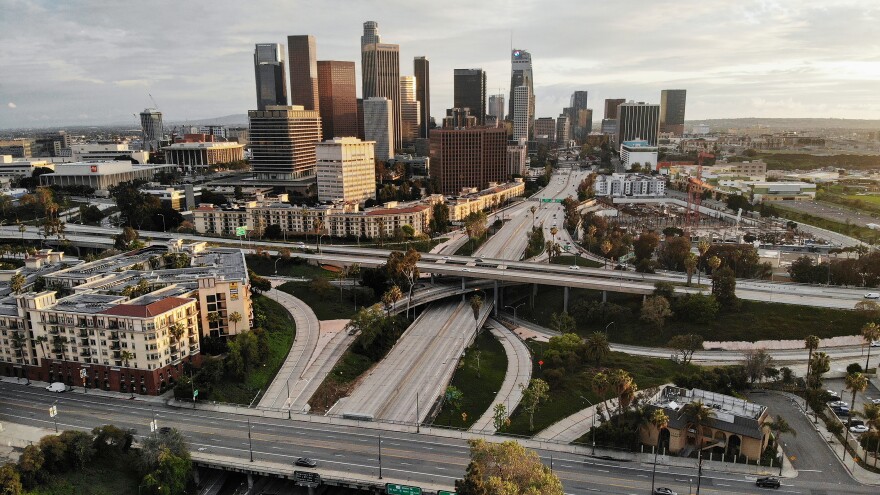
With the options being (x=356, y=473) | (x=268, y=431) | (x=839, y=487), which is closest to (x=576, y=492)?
(x=356, y=473)

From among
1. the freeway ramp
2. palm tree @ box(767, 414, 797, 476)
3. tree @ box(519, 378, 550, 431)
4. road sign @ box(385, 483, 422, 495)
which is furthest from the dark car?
the freeway ramp

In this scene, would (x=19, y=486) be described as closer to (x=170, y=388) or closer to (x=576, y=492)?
(x=170, y=388)

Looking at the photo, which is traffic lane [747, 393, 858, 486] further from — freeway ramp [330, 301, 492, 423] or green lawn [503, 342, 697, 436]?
freeway ramp [330, 301, 492, 423]

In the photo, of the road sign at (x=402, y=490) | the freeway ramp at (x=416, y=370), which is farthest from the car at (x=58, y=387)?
the road sign at (x=402, y=490)

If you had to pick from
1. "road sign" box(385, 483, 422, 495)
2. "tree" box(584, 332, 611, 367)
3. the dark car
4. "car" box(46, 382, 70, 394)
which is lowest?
the dark car

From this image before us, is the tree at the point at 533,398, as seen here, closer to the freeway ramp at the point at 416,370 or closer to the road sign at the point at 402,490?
the freeway ramp at the point at 416,370

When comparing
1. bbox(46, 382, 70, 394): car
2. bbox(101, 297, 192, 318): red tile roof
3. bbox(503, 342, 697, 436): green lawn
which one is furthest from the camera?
bbox(46, 382, 70, 394): car
